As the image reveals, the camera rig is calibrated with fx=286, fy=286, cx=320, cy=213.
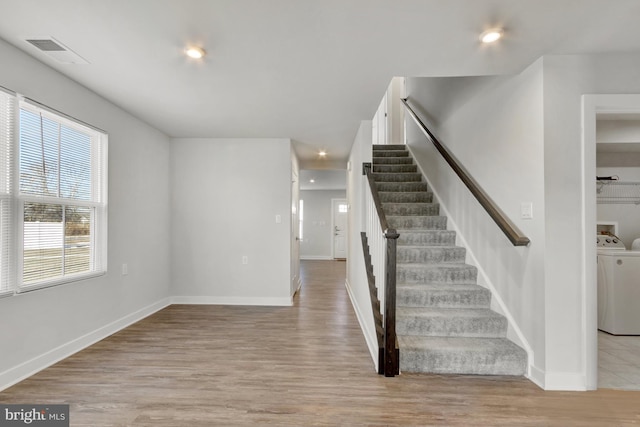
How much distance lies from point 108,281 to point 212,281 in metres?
1.41

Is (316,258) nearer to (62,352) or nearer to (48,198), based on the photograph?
(62,352)

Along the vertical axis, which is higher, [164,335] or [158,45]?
[158,45]

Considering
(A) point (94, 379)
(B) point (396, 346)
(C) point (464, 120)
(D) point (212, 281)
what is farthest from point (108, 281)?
(C) point (464, 120)

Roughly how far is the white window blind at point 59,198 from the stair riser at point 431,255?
312 centimetres

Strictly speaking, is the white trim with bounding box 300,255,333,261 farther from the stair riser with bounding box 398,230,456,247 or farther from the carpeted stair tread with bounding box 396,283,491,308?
the carpeted stair tread with bounding box 396,283,491,308

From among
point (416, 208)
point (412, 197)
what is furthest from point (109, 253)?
point (412, 197)

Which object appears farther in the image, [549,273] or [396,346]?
[396,346]

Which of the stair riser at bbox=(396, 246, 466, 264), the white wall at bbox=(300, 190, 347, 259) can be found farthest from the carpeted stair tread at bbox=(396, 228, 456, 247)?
the white wall at bbox=(300, 190, 347, 259)

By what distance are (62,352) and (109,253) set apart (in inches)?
37.5

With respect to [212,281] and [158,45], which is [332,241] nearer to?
[212,281]

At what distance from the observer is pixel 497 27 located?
68.6 inches

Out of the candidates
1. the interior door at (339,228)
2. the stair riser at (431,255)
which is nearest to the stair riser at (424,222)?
the stair riser at (431,255)

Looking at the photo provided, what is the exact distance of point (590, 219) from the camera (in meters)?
2.02

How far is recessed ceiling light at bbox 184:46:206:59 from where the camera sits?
1976 mm
